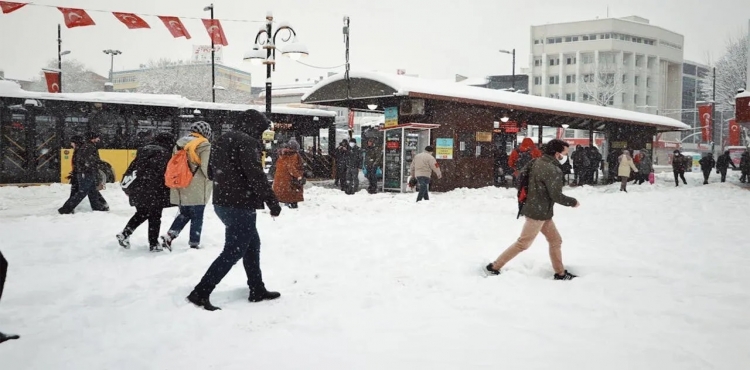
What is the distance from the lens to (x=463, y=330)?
4.33 metres

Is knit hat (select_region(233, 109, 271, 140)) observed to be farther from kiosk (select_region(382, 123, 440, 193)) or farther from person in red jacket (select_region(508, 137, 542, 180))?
kiosk (select_region(382, 123, 440, 193))

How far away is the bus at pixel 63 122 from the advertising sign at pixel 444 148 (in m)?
5.61

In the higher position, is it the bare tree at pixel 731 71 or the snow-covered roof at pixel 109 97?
the bare tree at pixel 731 71

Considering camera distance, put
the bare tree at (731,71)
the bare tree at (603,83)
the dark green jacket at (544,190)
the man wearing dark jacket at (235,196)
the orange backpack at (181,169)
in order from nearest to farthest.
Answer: the man wearing dark jacket at (235,196) < the dark green jacket at (544,190) < the orange backpack at (181,169) < the bare tree at (731,71) < the bare tree at (603,83)

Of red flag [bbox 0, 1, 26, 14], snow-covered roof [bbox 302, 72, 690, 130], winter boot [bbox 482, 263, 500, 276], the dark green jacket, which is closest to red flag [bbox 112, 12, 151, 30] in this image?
red flag [bbox 0, 1, 26, 14]

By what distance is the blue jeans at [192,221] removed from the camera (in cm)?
732

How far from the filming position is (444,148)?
18.9m

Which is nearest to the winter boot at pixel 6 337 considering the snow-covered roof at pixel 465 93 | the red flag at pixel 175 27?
the red flag at pixel 175 27

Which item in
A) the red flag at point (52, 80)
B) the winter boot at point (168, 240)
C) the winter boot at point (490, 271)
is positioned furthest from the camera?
the red flag at point (52, 80)

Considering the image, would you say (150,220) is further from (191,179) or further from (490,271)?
(490,271)

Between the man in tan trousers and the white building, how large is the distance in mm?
76137

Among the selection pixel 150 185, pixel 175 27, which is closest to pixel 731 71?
pixel 175 27

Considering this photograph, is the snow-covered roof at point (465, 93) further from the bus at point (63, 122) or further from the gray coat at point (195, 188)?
the gray coat at point (195, 188)

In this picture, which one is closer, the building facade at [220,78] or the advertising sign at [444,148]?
the advertising sign at [444,148]
